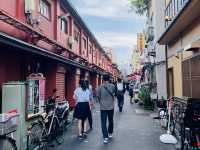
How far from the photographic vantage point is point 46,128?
29.4 feet

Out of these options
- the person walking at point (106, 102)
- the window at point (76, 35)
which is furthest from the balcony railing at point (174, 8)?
the window at point (76, 35)

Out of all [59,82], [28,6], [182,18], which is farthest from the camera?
[59,82]

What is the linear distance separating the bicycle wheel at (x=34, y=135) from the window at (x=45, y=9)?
647cm

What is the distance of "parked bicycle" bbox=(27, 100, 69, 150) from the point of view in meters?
7.97

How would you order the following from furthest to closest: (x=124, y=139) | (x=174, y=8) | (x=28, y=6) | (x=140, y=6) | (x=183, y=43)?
1. (x=140, y=6)
2. (x=174, y=8)
3. (x=183, y=43)
4. (x=28, y=6)
5. (x=124, y=139)

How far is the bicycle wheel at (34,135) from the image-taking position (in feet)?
25.7

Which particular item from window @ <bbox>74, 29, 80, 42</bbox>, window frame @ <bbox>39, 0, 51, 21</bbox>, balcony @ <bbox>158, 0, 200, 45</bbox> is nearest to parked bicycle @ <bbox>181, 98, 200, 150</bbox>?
balcony @ <bbox>158, 0, 200, 45</bbox>

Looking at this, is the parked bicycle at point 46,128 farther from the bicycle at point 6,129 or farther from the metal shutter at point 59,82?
the metal shutter at point 59,82

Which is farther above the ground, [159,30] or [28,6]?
[159,30]

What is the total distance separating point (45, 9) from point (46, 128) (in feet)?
22.5

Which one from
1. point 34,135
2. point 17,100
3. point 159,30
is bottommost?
point 34,135

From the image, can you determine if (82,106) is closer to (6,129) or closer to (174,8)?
(6,129)

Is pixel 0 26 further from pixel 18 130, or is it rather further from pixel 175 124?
pixel 175 124

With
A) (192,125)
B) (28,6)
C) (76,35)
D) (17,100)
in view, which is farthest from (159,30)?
(17,100)
